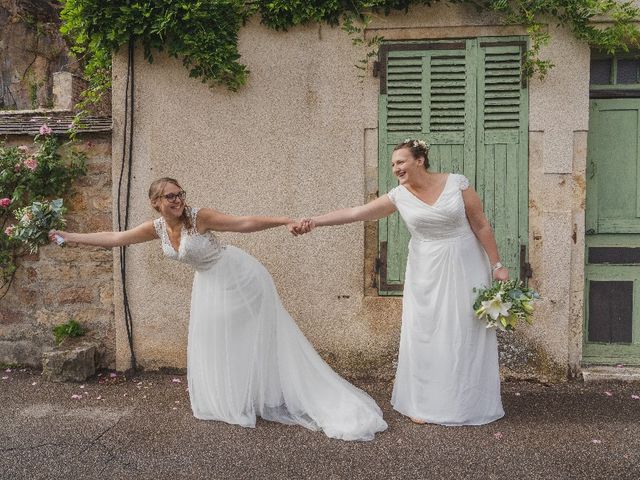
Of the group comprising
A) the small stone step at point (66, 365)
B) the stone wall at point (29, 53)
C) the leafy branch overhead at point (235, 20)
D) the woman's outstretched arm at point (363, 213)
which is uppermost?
the stone wall at point (29, 53)

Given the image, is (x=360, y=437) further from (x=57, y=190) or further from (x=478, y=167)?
(x=57, y=190)

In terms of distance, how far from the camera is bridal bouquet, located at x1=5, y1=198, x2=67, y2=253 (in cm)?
429

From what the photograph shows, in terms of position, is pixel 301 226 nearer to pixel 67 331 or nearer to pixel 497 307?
pixel 497 307

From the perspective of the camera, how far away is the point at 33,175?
5109mm

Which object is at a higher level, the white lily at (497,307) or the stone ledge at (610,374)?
the white lily at (497,307)

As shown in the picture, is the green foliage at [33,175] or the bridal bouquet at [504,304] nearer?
the bridal bouquet at [504,304]

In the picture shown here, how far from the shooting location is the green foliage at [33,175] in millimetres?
5133

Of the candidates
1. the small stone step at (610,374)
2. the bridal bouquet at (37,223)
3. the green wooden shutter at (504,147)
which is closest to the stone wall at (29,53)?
the bridal bouquet at (37,223)

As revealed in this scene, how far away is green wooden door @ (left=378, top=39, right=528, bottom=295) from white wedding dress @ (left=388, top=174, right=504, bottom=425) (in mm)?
952

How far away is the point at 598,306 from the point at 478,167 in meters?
1.65

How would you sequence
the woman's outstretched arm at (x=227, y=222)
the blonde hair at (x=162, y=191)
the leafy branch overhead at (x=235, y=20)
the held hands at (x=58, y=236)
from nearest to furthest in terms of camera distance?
the blonde hair at (x=162, y=191) < the woman's outstretched arm at (x=227, y=222) < the held hands at (x=58, y=236) < the leafy branch overhead at (x=235, y=20)

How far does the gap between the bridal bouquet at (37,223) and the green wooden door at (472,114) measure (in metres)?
2.70

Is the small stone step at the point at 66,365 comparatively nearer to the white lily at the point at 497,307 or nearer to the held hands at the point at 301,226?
the held hands at the point at 301,226

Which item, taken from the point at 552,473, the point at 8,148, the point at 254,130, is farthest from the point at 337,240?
the point at 8,148
